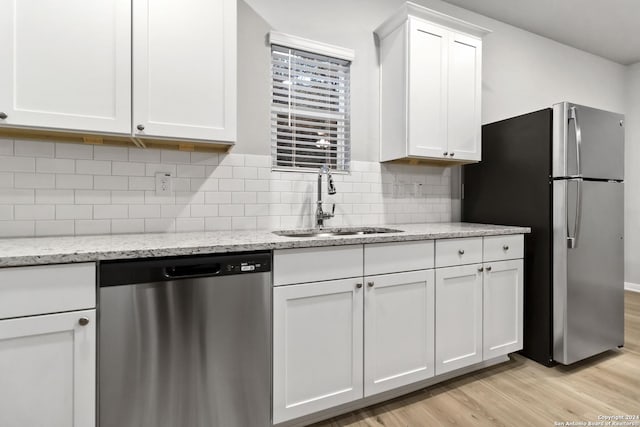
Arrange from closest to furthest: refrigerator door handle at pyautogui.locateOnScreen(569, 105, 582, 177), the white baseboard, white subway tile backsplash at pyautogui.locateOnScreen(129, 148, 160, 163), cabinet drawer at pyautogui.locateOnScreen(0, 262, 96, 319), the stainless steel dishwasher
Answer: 1. cabinet drawer at pyautogui.locateOnScreen(0, 262, 96, 319)
2. the stainless steel dishwasher
3. white subway tile backsplash at pyautogui.locateOnScreen(129, 148, 160, 163)
4. refrigerator door handle at pyautogui.locateOnScreen(569, 105, 582, 177)
5. the white baseboard

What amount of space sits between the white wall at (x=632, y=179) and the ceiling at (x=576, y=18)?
622 millimetres

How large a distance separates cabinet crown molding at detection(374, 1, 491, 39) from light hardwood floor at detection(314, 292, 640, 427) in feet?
7.86

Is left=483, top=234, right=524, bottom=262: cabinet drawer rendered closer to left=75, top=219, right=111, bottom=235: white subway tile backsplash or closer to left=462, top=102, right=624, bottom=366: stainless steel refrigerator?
left=462, top=102, right=624, bottom=366: stainless steel refrigerator

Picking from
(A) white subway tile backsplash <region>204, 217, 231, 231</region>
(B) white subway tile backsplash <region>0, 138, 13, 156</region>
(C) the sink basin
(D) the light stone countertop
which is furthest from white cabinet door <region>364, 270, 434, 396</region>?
(B) white subway tile backsplash <region>0, 138, 13, 156</region>

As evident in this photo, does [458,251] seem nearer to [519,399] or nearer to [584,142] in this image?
[519,399]

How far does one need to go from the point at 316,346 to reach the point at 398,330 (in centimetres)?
49

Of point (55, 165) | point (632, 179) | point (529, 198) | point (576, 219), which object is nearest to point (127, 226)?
point (55, 165)

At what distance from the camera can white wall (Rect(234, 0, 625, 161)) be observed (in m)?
2.09

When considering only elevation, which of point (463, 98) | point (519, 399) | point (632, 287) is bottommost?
point (519, 399)

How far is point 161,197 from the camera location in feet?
6.16

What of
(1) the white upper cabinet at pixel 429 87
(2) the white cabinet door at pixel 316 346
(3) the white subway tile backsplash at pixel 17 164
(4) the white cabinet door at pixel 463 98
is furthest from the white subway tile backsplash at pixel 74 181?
(4) the white cabinet door at pixel 463 98

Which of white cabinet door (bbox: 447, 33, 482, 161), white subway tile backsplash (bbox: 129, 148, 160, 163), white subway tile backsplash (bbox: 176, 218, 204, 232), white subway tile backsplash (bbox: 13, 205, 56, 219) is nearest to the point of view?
white subway tile backsplash (bbox: 13, 205, 56, 219)

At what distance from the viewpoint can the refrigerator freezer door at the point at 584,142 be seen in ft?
7.05

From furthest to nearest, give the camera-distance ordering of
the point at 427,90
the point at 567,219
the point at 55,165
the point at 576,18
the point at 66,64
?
the point at 576,18 → the point at 427,90 → the point at 567,219 → the point at 55,165 → the point at 66,64
